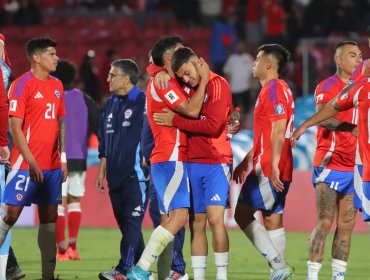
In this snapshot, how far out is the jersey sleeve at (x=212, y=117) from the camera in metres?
9.43

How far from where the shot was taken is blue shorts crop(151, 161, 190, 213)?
9.43 m

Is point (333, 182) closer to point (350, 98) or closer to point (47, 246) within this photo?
point (350, 98)

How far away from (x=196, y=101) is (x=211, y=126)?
254mm

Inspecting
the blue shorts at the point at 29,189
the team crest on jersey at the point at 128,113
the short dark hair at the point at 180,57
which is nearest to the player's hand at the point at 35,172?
the blue shorts at the point at 29,189

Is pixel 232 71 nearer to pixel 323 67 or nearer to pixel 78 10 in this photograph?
pixel 323 67

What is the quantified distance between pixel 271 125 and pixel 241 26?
14.7 m

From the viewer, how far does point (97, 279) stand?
1105 centimetres

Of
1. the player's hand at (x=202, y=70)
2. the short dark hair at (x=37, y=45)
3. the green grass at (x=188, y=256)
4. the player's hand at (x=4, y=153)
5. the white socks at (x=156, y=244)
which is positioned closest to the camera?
the white socks at (x=156, y=244)

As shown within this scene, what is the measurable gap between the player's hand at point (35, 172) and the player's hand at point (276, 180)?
210cm

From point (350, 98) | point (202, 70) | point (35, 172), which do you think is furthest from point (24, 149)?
point (350, 98)

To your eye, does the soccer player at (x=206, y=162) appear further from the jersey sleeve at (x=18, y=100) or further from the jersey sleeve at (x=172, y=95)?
the jersey sleeve at (x=18, y=100)

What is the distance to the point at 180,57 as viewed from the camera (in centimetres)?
939

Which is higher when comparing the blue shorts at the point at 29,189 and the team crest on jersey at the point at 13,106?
the team crest on jersey at the point at 13,106

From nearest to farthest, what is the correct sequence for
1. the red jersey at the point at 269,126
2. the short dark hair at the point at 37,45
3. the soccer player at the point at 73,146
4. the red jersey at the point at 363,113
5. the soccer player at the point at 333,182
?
the red jersey at the point at 363,113 < the red jersey at the point at 269,126 < the soccer player at the point at 333,182 < the short dark hair at the point at 37,45 < the soccer player at the point at 73,146
